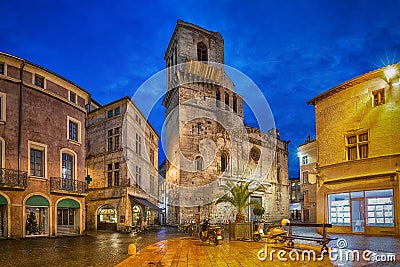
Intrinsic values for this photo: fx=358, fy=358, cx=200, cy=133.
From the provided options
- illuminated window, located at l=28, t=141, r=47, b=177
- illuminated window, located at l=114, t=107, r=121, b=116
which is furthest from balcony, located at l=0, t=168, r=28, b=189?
illuminated window, located at l=114, t=107, r=121, b=116

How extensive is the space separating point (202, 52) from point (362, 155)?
88.0 ft

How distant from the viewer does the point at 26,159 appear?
21.5m

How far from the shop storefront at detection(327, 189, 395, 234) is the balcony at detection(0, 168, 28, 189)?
18397 millimetres

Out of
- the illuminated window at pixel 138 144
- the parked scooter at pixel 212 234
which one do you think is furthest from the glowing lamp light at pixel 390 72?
the illuminated window at pixel 138 144


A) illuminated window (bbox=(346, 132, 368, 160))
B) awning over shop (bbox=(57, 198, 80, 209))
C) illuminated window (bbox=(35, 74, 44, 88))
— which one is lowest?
awning over shop (bbox=(57, 198, 80, 209))

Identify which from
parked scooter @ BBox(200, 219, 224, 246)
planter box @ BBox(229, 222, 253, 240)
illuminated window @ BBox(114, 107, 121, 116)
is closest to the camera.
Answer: parked scooter @ BBox(200, 219, 224, 246)

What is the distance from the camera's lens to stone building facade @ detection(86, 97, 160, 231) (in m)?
29.8

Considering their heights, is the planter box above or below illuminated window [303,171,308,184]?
below

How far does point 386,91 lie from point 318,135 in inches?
226

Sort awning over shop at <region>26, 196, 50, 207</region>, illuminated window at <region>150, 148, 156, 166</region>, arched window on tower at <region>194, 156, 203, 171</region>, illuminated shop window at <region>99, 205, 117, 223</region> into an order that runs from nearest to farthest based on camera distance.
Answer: awning over shop at <region>26, 196, 50, 207</region> → illuminated shop window at <region>99, 205, 117, 223</region> → arched window on tower at <region>194, 156, 203, 171</region> → illuminated window at <region>150, 148, 156, 166</region>

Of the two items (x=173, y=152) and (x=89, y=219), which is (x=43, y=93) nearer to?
(x=89, y=219)

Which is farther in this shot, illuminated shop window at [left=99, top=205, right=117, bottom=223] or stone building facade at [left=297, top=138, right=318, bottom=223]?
stone building facade at [left=297, top=138, right=318, bottom=223]

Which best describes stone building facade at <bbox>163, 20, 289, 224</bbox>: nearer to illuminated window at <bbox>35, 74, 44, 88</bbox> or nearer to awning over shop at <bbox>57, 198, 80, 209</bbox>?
awning over shop at <bbox>57, 198, 80, 209</bbox>

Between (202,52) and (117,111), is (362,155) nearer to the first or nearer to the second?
(117,111)
